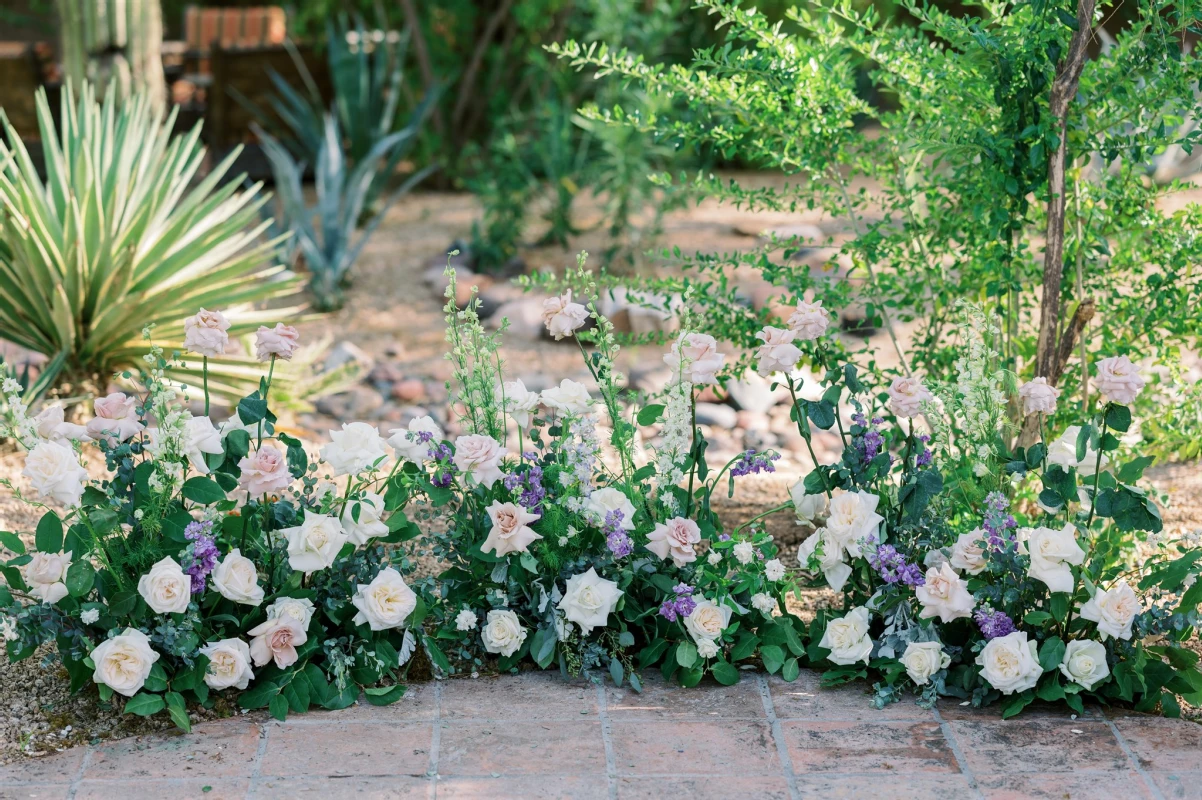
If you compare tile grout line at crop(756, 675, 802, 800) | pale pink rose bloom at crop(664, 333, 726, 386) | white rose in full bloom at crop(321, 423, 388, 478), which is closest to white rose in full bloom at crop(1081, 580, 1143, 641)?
tile grout line at crop(756, 675, 802, 800)

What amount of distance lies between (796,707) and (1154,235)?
5.02 ft

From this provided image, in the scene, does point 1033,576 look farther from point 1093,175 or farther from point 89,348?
point 89,348

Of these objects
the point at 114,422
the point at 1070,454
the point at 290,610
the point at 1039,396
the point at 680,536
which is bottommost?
the point at 290,610

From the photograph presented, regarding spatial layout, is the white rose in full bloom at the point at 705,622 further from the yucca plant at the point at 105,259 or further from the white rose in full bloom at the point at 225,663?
the yucca plant at the point at 105,259

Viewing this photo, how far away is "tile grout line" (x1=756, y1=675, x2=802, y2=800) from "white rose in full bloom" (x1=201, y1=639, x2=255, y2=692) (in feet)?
3.40

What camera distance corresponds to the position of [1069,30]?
9.59 feet

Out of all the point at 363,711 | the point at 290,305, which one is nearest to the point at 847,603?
the point at 363,711

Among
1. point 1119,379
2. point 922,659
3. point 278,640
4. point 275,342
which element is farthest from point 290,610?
point 1119,379

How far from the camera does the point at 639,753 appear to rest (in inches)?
95.8

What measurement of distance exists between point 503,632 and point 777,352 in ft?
2.67

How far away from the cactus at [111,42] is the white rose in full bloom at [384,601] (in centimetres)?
358

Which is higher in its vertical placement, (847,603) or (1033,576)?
(1033,576)

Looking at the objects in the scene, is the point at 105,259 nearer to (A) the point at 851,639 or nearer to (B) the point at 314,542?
(B) the point at 314,542

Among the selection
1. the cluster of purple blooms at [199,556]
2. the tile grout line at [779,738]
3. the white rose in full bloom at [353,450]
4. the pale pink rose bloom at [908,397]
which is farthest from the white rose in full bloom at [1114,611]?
the cluster of purple blooms at [199,556]
